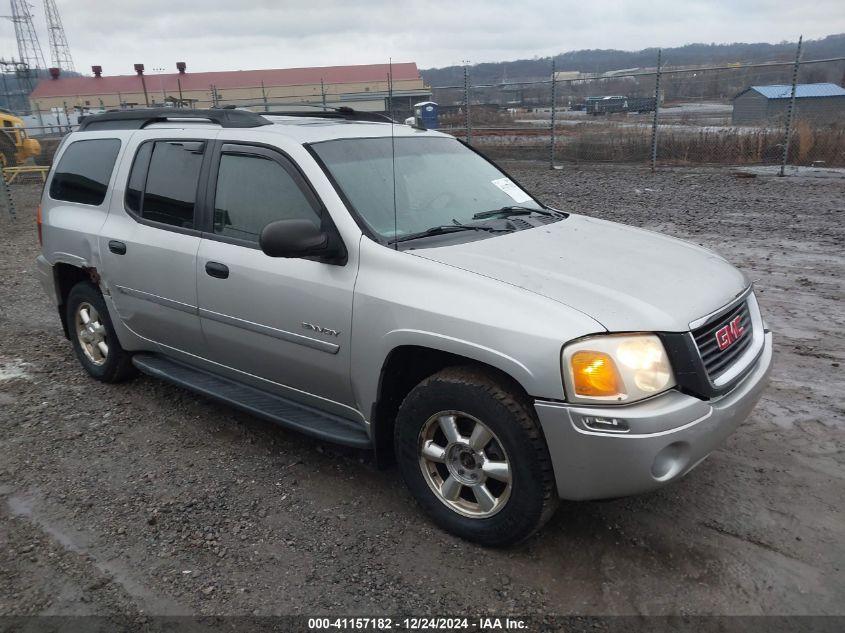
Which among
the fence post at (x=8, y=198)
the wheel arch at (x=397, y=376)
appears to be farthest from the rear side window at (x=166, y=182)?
the fence post at (x=8, y=198)

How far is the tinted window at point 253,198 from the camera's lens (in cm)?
350

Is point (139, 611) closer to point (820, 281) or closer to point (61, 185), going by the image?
point (61, 185)

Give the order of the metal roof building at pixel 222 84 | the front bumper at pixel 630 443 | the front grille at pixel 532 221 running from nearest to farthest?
the front bumper at pixel 630 443 → the front grille at pixel 532 221 → the metal roof building at pixel 222 84

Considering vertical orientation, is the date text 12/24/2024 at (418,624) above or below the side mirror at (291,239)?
below

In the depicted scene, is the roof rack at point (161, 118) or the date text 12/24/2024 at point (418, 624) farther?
the roof rack at point (161, 118)

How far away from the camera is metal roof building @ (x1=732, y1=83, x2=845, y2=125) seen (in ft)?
58.7

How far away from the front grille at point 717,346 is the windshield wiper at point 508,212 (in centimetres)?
133

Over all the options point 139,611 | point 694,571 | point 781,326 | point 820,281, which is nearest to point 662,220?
point 820,281

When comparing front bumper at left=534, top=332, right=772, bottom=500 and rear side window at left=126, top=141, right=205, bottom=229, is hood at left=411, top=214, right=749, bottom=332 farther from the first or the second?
rear side window at left=126, top=141, right=205, bottom=229

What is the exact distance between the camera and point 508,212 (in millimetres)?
3895

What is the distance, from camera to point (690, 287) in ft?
9.76

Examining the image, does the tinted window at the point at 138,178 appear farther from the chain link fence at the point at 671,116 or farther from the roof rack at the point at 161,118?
the chain link fence at the point at 671,116

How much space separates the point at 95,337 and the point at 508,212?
3.26 m

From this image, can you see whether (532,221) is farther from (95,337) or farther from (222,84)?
(222,84)
